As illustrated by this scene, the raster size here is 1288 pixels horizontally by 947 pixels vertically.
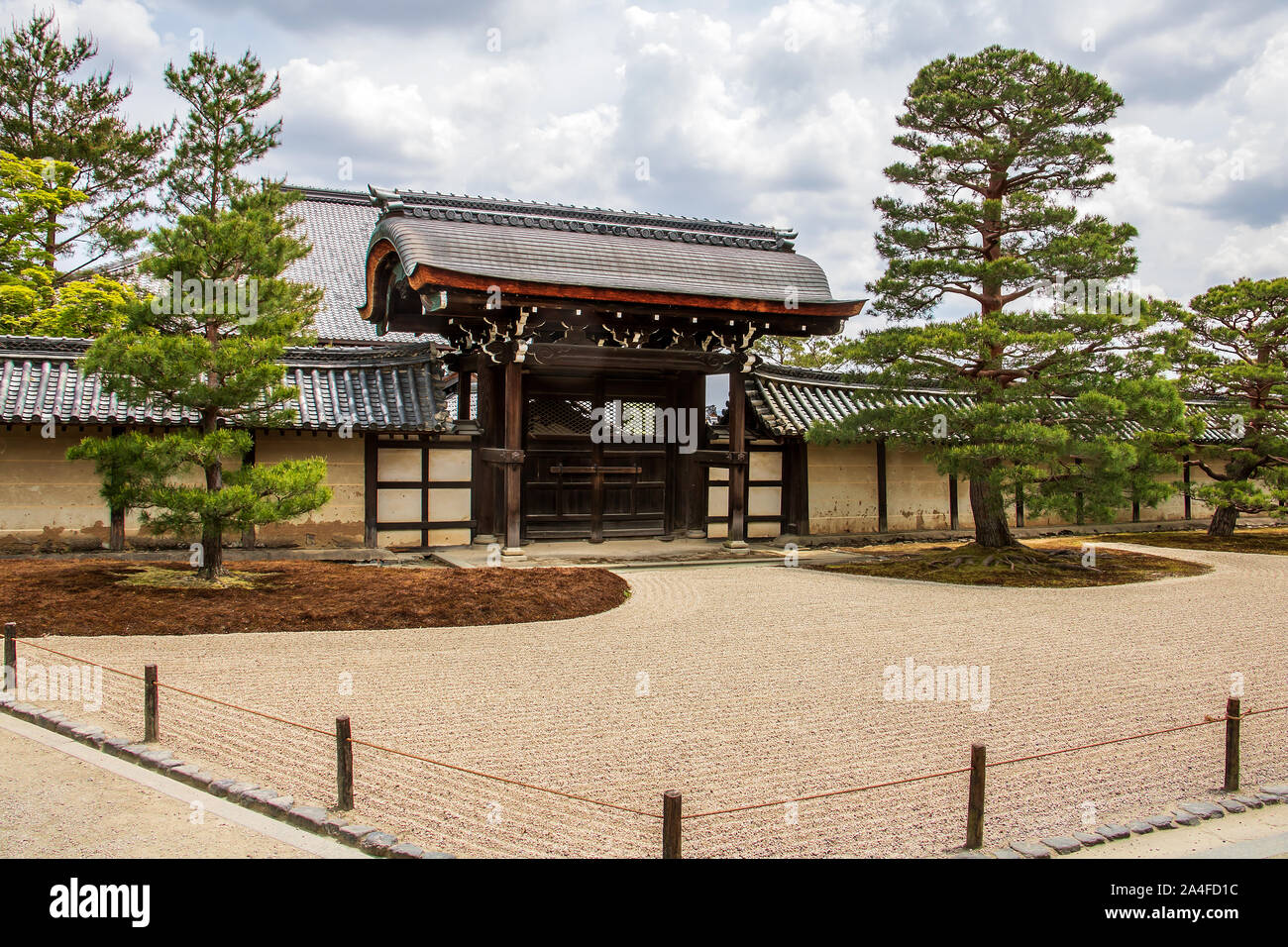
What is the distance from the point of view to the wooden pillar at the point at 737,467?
1596 centimetres

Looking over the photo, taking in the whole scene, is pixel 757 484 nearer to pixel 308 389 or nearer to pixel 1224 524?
pixel 308 389

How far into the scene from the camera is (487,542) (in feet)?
51.6

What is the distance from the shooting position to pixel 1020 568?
14.5 meters

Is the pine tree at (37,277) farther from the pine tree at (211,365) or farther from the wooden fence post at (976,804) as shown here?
the wooden fence post at (976,804)

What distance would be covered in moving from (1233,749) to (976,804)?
7.08 feet

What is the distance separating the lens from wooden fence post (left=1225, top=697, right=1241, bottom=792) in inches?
215

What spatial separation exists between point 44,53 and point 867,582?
23581 mm

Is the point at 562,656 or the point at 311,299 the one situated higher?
the point at 311,299

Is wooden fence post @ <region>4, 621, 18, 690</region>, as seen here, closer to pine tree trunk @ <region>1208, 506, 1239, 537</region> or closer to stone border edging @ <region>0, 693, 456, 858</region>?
stone border edging @ <region>0, 693, 456, 858</region>

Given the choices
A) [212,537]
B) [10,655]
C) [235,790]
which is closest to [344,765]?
[235,790]

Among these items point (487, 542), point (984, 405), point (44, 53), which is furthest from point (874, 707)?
point (44, 53)

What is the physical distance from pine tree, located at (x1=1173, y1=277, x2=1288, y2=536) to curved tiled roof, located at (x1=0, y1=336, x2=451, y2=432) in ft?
50.4

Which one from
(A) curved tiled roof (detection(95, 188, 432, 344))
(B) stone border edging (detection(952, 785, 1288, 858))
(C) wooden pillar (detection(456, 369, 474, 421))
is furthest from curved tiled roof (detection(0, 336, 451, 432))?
(B) stone border edging (detection(952, 785, 1288, 858))
